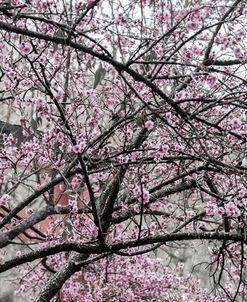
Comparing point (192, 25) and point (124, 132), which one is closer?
point (192, 25)

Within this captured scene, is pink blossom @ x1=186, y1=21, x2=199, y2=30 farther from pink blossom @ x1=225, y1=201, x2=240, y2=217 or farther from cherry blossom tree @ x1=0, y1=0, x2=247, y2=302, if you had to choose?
pink blossom @ x1=225, y1=201, x2=240, y2=217

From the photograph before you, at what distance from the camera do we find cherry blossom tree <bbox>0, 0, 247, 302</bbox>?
3625mm

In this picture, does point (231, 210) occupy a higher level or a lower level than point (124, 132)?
lower

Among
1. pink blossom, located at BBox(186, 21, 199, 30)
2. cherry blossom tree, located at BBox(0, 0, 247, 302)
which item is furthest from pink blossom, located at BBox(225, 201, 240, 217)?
pink blossom, located at BBox(186, 21, 199, 30)

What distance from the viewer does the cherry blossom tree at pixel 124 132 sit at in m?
3.62

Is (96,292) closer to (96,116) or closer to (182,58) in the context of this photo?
(96,116)

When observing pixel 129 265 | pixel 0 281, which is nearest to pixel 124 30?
pixel 129 265

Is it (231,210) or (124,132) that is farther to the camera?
(124,132)

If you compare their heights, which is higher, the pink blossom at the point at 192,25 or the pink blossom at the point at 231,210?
the pink blossom at the point at 192,25

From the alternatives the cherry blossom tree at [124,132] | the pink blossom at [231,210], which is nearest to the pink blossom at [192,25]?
the cherry blossom tree at [124,132]

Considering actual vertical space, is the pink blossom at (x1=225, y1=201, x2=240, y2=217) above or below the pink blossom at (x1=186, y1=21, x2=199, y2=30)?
below

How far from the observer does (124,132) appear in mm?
5297

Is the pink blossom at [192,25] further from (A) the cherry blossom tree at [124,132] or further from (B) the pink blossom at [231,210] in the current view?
(B) the pink blossom at [231,210]

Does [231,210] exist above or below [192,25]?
below
